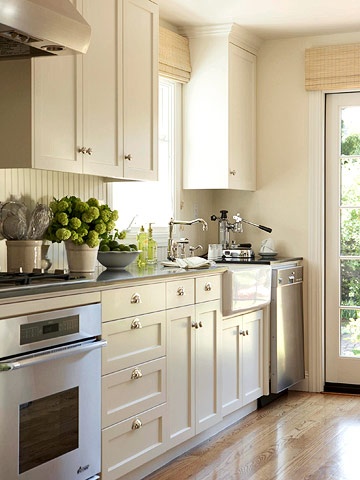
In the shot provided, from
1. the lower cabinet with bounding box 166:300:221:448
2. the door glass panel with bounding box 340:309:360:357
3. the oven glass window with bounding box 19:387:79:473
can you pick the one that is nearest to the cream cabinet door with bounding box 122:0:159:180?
the lower cabinet with bounding box 166:300:221:448

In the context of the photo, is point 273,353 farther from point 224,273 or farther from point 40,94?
point 40,94

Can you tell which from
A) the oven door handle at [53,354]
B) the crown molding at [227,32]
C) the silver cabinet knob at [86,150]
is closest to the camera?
the oven door handle at [53,354]

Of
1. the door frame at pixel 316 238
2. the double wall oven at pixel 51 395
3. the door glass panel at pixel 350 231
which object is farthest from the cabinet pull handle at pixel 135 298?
the door glass panel at pixel 350 231

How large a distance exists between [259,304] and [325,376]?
43.8 inches

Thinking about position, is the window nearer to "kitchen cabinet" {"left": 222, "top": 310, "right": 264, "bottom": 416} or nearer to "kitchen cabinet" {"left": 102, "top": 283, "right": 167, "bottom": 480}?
"kitchen cabinet" {"left": 222, "top": 310, "right": 264, "bottom": 416}

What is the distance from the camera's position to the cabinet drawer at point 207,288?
4074 millimetres

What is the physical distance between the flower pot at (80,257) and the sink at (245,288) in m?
0.99

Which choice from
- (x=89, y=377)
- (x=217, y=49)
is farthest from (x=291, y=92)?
(x=89, y=377)

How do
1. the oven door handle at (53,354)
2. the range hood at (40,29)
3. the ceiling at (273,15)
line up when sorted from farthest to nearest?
the ceiling at (273,15)
the range hood at (40,29)
the oven door handle at (53,354)

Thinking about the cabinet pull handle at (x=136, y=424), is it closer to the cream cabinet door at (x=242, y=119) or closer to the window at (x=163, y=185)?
the window at (x=163, y=185)

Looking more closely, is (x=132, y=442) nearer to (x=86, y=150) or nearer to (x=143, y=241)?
(x=86, y=150)

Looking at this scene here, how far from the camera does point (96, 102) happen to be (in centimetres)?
373

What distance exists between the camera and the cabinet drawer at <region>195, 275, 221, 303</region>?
4.07 metres

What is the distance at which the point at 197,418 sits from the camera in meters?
4.07
